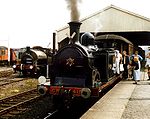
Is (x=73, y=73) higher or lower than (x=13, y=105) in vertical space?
higher

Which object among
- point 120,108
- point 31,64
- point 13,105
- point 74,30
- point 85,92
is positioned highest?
point 74,30

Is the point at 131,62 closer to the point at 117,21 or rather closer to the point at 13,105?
the point at 13,105

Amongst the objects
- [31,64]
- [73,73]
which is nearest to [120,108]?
[73,73]

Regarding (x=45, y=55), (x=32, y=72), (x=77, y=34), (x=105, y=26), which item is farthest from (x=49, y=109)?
(x=105, y=26)

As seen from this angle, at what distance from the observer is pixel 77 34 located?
9539 mm

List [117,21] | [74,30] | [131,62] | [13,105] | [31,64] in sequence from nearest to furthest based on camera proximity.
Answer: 1. [74,30]
2. [13,105]
3. [131,62]
4. [31,64]
5. [117,21]

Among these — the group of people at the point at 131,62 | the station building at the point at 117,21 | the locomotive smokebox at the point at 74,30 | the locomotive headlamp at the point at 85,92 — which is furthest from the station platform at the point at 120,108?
the station building at the point at 117,21

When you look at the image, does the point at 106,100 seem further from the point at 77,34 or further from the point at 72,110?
the point at 77,34

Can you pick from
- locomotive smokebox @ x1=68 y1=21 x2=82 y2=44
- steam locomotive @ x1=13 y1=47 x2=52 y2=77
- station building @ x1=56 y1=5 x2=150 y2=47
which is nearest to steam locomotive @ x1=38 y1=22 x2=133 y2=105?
locomotive smokebox @ x1=68 y1=21 x2=82 y2=44

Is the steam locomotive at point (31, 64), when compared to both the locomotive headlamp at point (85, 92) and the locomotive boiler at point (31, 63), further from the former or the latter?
the locomotive headlamp at point (85, 92)

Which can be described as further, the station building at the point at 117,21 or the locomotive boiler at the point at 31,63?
the station building at the point at 117,21

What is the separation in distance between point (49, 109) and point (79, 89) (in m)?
2.21

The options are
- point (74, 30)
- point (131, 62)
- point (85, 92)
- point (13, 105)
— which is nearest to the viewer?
point (85, 92)

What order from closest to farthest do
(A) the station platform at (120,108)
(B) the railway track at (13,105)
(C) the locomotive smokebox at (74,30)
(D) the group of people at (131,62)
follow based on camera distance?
(A) the station platform at (120,108)
(B) the railway track at (13,105)
(C) the locomotive smokebox at (74,30)
(D) the group of people at (131,62)
